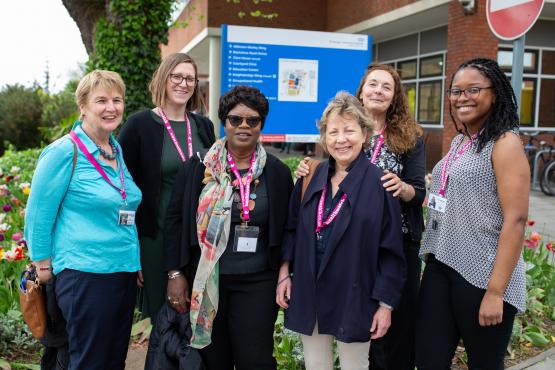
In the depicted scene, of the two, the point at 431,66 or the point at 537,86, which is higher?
the point at 431,66

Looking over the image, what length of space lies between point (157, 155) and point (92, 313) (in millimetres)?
995

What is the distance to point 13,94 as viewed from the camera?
1625 cm

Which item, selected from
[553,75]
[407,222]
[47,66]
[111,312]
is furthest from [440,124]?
[47,66]

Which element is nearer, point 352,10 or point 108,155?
point 108,155

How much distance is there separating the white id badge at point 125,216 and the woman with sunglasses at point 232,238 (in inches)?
7.7

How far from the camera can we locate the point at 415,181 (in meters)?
2.91

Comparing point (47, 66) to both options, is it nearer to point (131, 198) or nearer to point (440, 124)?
point (440, 124)

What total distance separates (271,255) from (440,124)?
497 inches

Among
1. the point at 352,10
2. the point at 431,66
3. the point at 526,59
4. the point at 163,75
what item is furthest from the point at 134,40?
the point at 526,59

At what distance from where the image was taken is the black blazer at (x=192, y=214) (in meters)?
2.67

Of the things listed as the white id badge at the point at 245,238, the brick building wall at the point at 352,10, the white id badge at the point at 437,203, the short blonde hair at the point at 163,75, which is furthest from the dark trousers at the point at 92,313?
the brick building wall at the point at 352,10

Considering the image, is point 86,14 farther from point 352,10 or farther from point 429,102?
point 429,102

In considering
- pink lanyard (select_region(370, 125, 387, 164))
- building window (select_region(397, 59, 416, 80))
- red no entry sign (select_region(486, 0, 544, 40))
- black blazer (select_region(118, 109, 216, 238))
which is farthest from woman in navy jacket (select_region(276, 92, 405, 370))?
building window (select_region(397, 59, 416, 80))

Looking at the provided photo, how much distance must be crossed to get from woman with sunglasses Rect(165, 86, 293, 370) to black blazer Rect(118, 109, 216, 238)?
1.28ft
